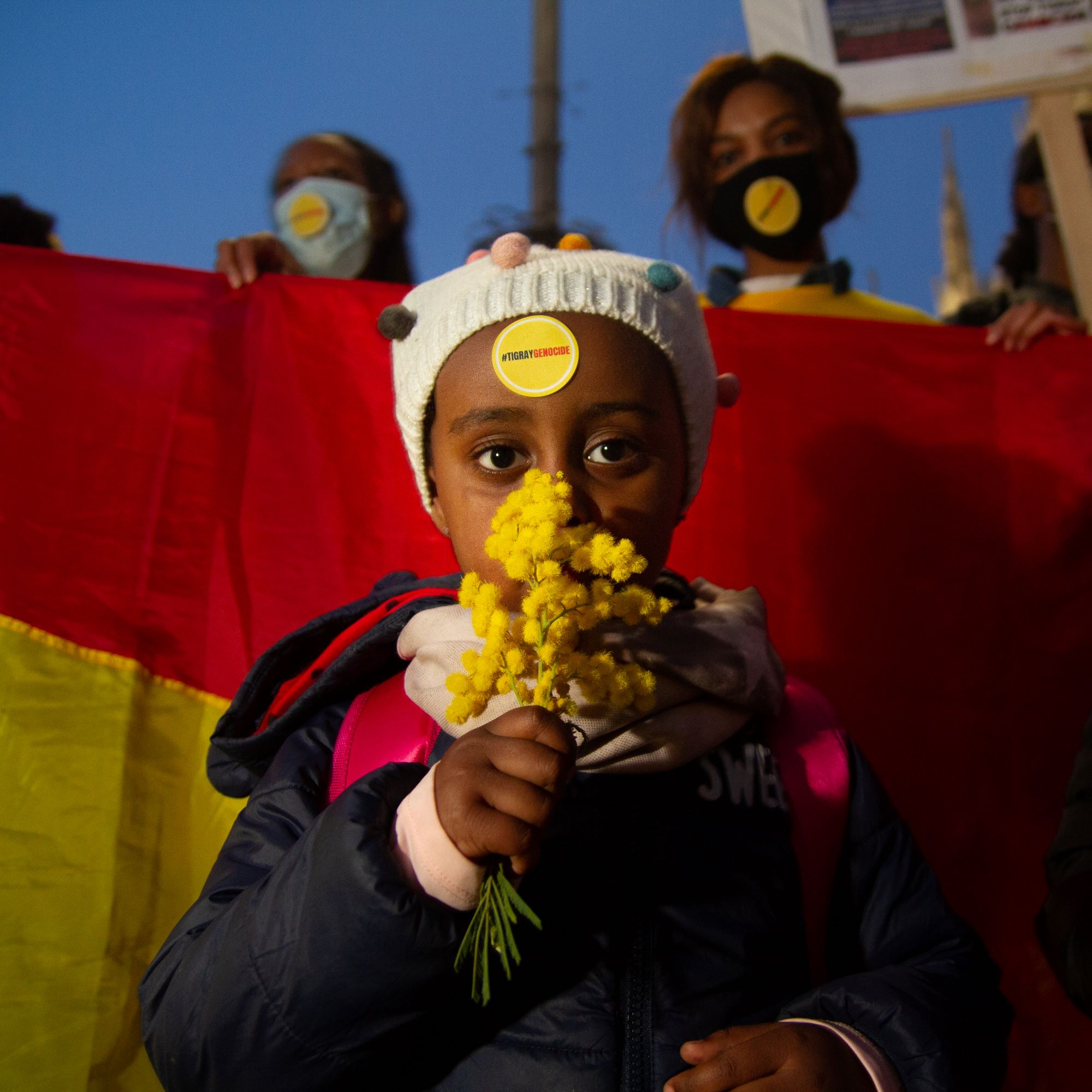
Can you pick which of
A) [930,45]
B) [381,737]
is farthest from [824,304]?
[381,737]

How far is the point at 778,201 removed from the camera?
2494 mm

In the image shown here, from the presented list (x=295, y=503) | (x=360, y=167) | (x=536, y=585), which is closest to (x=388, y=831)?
(x=536, y=585)

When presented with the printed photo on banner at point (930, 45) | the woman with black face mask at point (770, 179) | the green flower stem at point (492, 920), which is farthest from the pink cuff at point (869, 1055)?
the printed photo on banner at point (930, 45)

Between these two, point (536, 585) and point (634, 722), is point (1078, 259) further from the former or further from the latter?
point (536, 585)

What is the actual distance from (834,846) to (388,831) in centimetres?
59

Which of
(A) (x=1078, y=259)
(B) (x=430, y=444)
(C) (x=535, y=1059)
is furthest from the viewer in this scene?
(A) (x=1078, y=259)

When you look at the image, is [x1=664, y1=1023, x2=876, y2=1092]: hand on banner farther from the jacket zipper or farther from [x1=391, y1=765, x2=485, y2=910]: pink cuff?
[x1=391, y1=765, x2=485, y2=910]: pink cuff

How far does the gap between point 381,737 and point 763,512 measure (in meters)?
0.99

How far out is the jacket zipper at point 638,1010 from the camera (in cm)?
99

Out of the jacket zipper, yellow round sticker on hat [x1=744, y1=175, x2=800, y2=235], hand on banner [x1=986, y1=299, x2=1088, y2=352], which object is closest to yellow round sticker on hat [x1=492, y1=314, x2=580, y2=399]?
the jacket zipper

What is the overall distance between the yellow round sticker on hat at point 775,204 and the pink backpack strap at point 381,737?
173 cm

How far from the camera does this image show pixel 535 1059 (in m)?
0.99

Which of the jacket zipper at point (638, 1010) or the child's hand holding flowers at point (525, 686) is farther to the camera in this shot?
the jacket zipper at point (638, 1010)

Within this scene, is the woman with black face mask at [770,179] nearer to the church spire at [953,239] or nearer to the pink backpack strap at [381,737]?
the pink backpack strap at [381,737]
